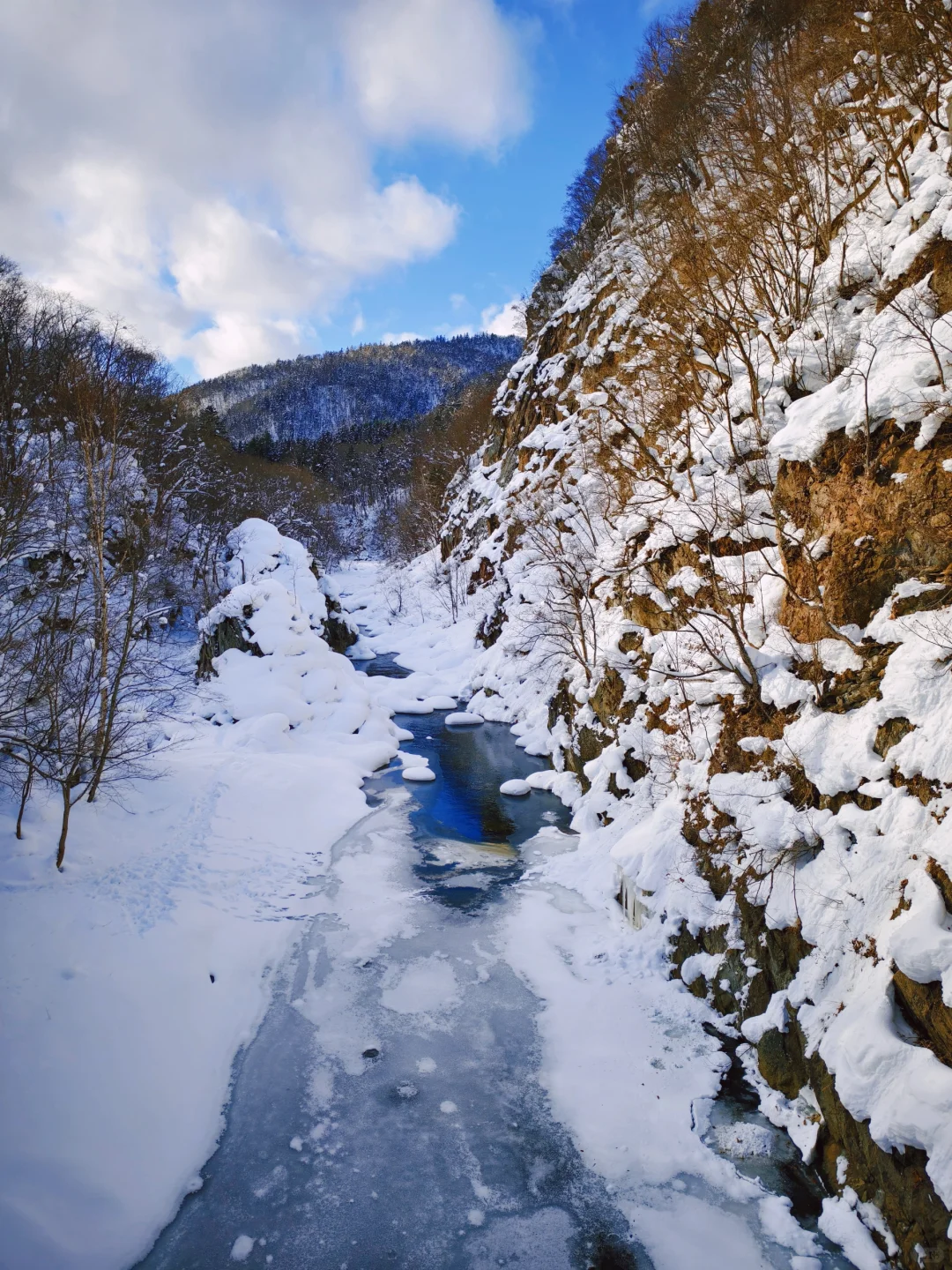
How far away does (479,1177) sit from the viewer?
558cm

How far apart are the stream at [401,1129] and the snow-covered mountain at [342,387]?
102994 mm

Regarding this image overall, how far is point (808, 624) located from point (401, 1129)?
24.5 ft

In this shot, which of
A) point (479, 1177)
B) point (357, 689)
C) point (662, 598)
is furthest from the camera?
point (357, 689)

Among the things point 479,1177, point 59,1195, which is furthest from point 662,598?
point 59,1195

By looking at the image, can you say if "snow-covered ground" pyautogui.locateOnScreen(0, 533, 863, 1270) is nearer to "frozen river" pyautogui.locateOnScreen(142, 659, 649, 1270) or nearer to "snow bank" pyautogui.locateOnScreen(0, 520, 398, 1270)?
"snow bank" pyautogui.locateOnScreen(0, 520, 398, 1270)

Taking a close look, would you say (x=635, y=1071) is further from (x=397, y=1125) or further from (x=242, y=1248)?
(x=242, y=1248)

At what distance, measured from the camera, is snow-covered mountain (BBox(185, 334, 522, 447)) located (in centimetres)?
11544

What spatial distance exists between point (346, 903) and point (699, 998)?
19.2ft

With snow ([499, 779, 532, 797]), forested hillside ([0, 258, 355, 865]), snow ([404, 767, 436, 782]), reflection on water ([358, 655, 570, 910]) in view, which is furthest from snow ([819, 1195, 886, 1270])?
snow ([404, 767, 436, 782])

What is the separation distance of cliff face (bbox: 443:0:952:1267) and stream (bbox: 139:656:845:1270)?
5.09 ft

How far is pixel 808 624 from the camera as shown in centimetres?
756

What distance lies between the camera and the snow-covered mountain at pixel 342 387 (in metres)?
115

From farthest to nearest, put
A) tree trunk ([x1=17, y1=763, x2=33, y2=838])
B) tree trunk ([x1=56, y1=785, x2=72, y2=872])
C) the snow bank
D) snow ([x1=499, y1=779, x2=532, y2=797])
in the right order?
snow ([x1=499, y1=779, x2=532, y2=797]) < tree trunk ([x1=56, y1=785, x2=72, y2=872]) < tree trunk ([x1=17, y1=763, x2=33, y2=838]) < the snow bank

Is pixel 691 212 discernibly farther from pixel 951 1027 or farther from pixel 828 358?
pixel 951 1027
